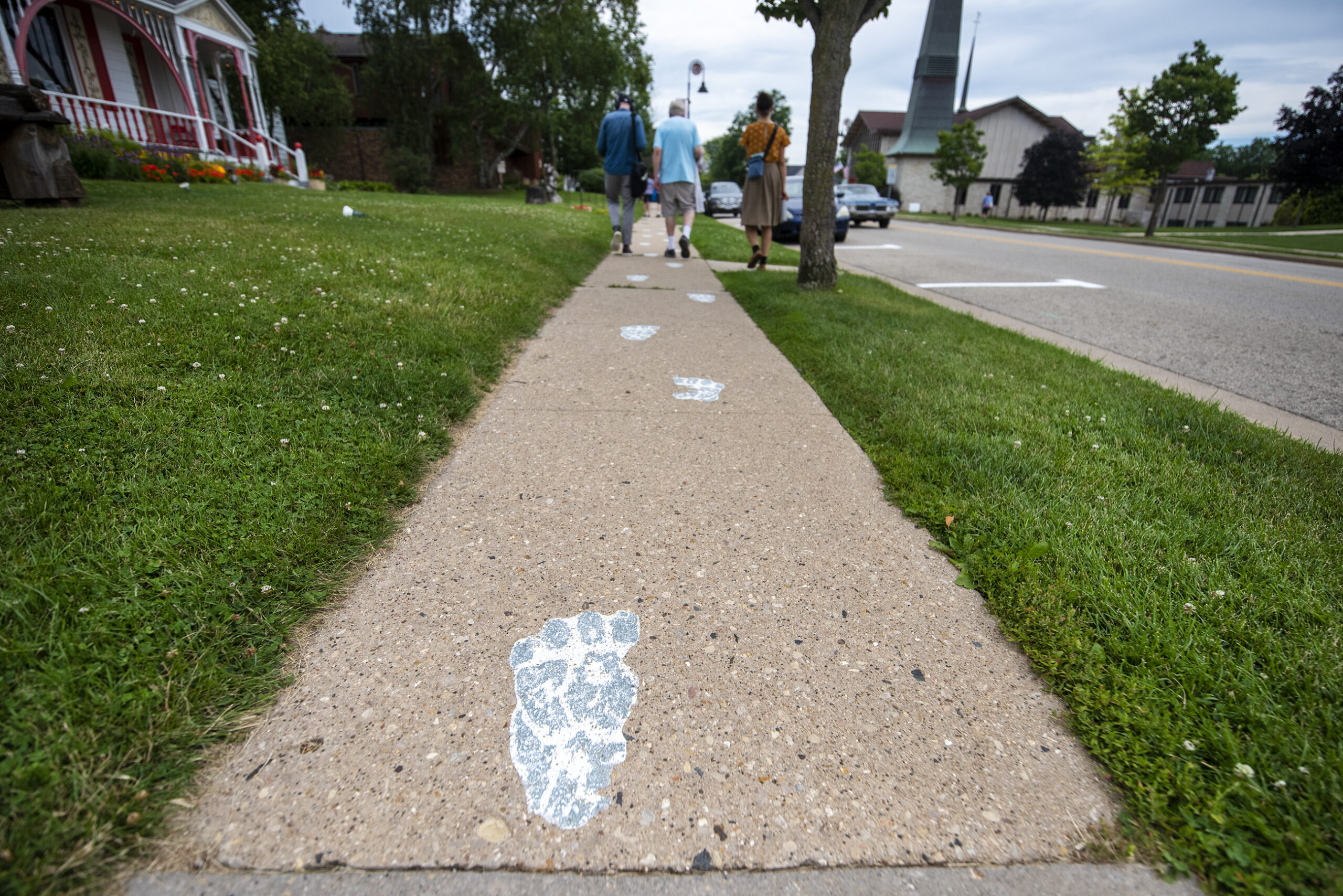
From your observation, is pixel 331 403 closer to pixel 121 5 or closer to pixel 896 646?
pixel 896 646

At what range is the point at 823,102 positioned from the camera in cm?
618

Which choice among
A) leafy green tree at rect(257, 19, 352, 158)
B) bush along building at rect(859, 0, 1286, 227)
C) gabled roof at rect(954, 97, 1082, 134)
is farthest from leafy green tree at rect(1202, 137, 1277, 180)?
leafy green tree at rect(257, 19, 352, 158)

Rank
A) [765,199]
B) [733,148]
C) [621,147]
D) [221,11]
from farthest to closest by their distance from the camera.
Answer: [733,148], [221,11], [621,147], [765,199]

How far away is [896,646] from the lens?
6.05ft

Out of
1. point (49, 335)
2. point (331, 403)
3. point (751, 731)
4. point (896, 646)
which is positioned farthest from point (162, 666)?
point (49, 335)

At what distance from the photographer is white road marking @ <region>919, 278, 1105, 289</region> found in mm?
8867

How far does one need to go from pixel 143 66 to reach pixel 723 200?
1770 centimetres

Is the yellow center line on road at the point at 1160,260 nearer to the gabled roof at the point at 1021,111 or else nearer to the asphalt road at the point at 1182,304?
the asphalt road at the point at 1182,304

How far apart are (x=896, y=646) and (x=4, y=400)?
137 inches

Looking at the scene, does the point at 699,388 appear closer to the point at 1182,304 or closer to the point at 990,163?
the point at 1182,304

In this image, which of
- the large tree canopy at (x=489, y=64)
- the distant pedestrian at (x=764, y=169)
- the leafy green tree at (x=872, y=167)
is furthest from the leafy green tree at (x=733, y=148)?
the distant pedestrian at (x=764, y=169)

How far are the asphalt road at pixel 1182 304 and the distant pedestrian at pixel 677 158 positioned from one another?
140 inches

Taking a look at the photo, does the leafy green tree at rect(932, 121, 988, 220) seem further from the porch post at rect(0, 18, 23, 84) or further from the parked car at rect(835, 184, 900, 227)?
the porch post at rect(0, 18, 23, 84)

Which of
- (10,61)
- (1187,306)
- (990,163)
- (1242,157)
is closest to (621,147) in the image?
(1187,306)
